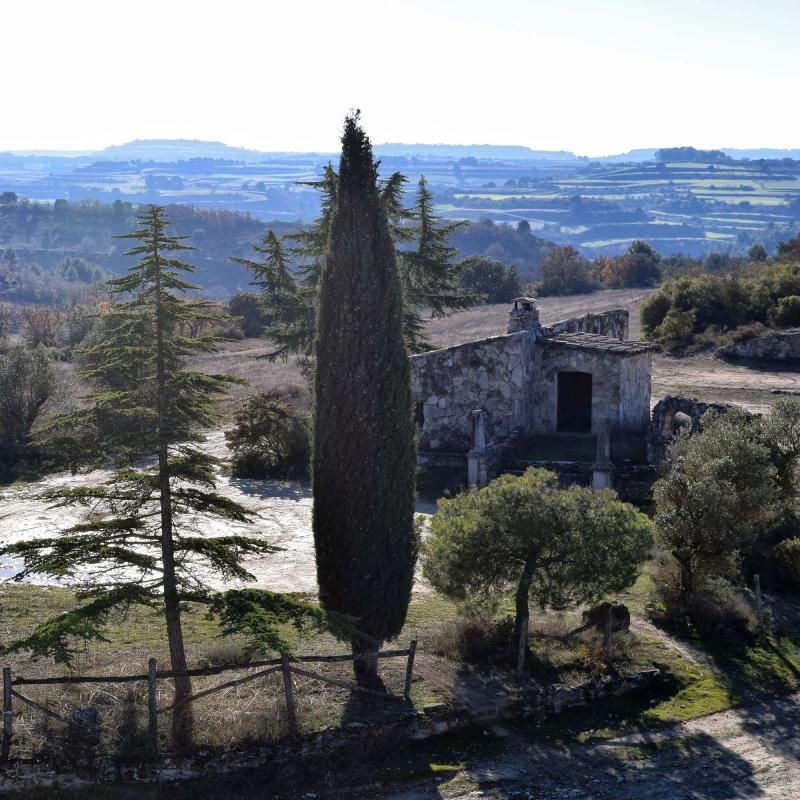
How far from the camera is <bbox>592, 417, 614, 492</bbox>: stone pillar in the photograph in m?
24.2

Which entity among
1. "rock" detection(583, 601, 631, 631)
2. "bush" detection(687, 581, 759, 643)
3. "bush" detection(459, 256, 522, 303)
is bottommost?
"bush" detection(687, 581, 759, 643)

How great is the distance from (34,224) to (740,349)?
13348 centimetres

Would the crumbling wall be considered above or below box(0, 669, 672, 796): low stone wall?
above

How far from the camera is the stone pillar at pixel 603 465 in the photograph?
79.3 ft

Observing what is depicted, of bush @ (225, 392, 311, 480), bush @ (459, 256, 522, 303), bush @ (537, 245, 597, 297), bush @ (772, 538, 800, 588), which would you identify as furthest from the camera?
bush @ (537, 245, 597, 297)

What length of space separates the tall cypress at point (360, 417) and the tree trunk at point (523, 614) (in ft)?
6.66

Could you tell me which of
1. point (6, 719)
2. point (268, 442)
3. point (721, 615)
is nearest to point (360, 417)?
point (6, 719)

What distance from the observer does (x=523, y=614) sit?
16.1 m

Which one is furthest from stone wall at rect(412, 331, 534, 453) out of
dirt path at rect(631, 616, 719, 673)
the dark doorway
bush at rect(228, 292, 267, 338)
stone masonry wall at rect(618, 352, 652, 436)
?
bush at rect(228, 292, 267, 338)

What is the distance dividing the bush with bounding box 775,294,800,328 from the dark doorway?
17.0 m

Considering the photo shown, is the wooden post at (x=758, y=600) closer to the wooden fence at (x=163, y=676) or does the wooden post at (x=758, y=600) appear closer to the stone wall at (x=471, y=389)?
the wooden fence at (x=163, y=676)

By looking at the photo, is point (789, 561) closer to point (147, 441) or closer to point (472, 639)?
point (472, 639)

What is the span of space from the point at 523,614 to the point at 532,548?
3.41 ft

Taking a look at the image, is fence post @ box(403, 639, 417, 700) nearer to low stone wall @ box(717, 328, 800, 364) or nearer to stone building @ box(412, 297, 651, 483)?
stone building @ box(412, 297, 651, 483)
